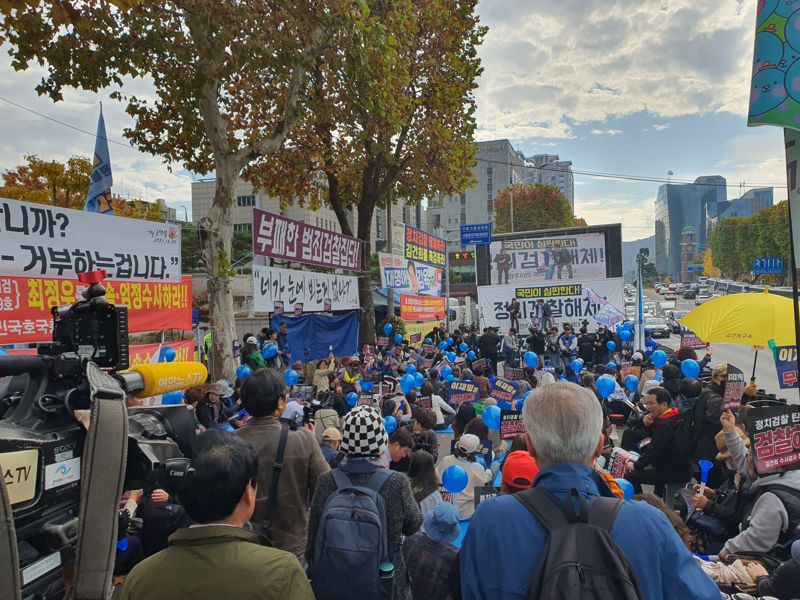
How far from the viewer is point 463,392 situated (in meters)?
7.88

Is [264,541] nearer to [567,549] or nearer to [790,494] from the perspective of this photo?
[567,549]

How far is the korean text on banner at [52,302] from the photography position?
6379 mm

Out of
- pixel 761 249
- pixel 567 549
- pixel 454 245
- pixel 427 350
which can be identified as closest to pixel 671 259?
pixel 761 249

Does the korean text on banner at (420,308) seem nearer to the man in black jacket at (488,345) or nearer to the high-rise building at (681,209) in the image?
the man in black jacket at (488,345)

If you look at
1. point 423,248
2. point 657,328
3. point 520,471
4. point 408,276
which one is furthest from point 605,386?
point 657,328

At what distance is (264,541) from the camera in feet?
5.80

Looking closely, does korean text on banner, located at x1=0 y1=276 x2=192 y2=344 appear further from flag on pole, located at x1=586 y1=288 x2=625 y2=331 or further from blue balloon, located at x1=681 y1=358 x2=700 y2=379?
flag on pole, located at x1=586 y1=288 x2=625 y2=331

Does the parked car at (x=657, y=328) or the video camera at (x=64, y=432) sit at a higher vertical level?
the video camera at (x=64, y=432)

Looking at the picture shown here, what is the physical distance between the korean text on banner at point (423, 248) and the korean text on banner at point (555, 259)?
9.44ft

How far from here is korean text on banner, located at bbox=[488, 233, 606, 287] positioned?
928 inches

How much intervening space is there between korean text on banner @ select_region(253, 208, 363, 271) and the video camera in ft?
27.0

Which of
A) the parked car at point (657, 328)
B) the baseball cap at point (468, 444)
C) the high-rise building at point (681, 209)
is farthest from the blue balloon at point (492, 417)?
the high-rise building at point (681, 209)

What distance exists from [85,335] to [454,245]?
6831 centimetres

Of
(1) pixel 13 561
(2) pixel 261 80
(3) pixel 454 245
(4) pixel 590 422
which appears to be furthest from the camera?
(3) pixel 454 245
